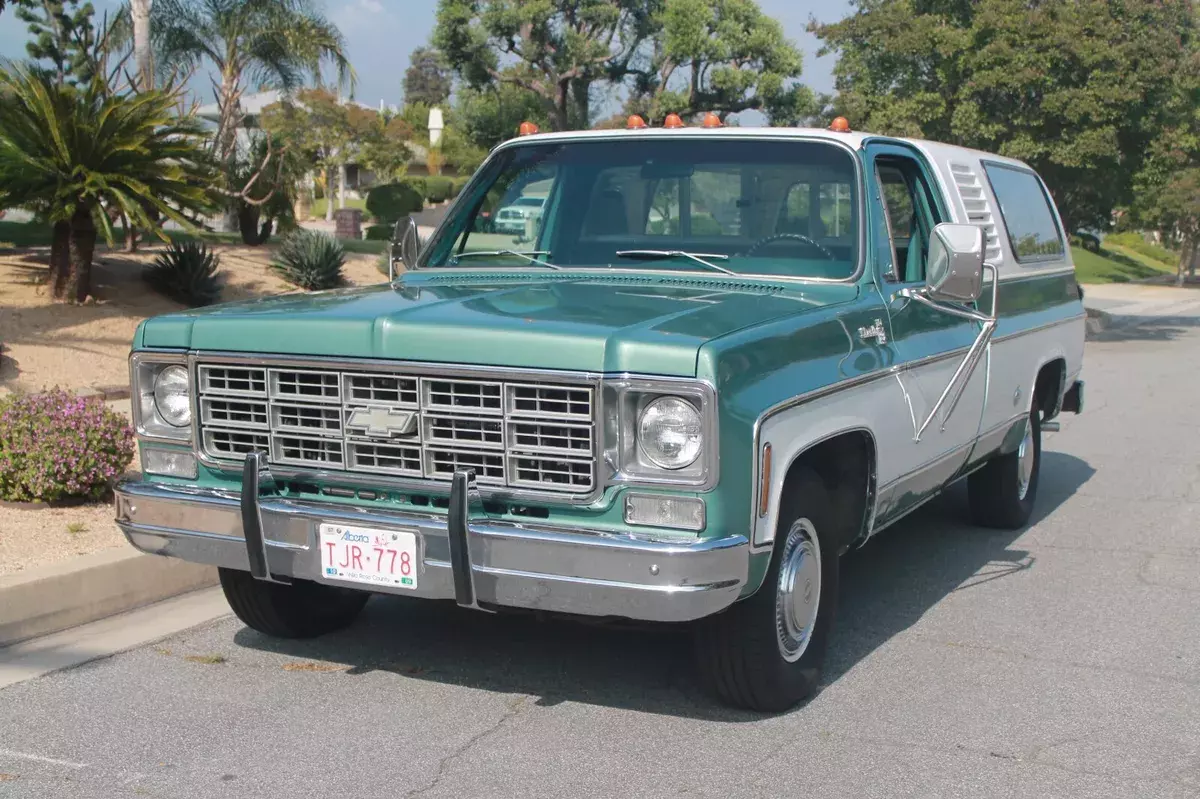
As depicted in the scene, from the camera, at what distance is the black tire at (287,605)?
5.36 meters

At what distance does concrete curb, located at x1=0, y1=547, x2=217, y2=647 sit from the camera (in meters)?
5.46

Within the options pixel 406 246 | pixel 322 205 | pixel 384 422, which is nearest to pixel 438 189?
pixel 322 205

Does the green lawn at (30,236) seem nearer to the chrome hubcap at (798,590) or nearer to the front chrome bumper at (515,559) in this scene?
the front chrome bumper at (515,559)

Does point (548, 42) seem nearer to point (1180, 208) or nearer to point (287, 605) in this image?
point (1180, 208)

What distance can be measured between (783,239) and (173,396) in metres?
2.44

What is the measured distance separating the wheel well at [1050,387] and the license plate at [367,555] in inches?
185

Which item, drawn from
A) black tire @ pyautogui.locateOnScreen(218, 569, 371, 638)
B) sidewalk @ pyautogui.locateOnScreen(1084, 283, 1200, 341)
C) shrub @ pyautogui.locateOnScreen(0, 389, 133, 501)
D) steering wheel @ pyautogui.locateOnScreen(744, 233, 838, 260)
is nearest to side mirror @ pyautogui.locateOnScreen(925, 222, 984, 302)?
steering wheel @ pyautogui.locateOnScreen(744, 233, 838, 260)

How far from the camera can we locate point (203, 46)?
23.5 metres

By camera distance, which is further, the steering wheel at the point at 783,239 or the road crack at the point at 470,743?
the steering wheel at the point at 783,239

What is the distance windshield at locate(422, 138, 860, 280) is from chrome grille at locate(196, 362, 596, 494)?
4.79 ft

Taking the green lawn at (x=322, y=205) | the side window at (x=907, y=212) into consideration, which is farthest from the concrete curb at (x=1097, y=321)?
the green lawn at (x=322, y=205)

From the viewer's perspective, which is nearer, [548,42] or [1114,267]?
[548,42]

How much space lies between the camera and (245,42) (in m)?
23.0

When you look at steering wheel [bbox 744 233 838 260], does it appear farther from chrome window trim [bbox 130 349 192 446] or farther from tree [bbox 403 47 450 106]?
tree [bbox 403 47 450 106]
